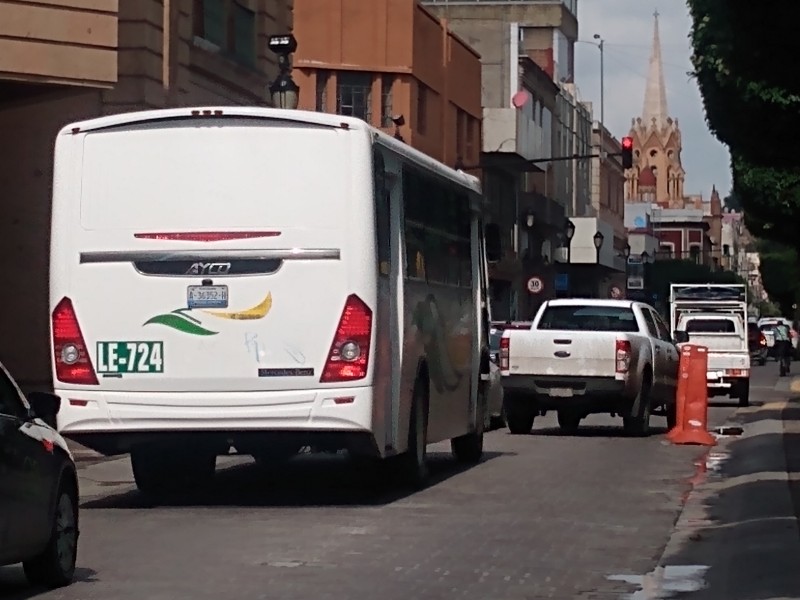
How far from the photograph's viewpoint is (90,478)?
62.0 feet

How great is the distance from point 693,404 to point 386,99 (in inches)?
1078

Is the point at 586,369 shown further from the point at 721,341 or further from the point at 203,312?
the point at 721,341

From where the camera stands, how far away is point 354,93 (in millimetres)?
51375

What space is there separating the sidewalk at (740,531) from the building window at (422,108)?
29.9 meters

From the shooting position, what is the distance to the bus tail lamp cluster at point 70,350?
15125 millimetres

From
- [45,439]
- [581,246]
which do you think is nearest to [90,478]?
[45,439]

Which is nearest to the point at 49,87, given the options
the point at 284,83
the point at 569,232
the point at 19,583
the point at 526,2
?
the point at 284,83

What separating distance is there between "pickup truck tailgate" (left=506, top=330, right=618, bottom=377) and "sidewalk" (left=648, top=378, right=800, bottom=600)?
8.51 ft

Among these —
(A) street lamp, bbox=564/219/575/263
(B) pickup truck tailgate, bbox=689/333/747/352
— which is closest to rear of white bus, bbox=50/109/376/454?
(B) pickup truck tailgate, bbox=689/333/747/352

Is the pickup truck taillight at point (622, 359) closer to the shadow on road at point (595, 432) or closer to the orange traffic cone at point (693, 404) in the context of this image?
the orange traffic cone at point (693, 404)

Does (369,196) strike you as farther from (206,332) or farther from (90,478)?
(90,478)

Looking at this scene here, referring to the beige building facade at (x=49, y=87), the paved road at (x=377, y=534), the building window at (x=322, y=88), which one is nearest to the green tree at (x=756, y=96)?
the paved road at (x=377, y=534)

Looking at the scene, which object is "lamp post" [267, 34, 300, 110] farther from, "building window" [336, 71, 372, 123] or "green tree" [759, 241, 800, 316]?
"green tree" [759, 241, 800, 316]

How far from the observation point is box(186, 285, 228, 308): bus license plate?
15.0 m
